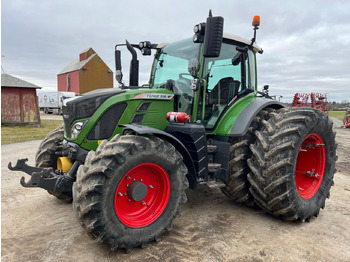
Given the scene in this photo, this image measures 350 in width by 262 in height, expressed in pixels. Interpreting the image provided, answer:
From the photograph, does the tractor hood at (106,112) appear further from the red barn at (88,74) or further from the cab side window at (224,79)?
the red barn at (88,74)

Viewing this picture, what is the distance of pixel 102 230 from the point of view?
257 centimetres

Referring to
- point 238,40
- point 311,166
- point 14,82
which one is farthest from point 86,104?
point 14,82

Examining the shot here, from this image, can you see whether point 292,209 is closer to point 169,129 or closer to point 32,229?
point 169,129

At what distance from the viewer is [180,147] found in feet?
10.6

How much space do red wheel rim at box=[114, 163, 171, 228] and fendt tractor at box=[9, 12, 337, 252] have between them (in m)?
0.01

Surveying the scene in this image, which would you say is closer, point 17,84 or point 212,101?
point 212,101

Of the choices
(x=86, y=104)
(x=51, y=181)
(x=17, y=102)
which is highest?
(x=86, y=104)

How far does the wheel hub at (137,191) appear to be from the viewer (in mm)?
2857

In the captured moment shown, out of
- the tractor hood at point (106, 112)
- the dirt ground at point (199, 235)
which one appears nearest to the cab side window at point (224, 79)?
the tractor hood at point (106, 112)

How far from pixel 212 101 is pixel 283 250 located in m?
2.14

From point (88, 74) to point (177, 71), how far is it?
94.3ft

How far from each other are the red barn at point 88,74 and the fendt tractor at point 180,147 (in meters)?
27.6

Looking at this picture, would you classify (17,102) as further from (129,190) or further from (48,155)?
(129,190)

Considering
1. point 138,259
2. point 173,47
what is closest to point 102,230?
point 138,259
